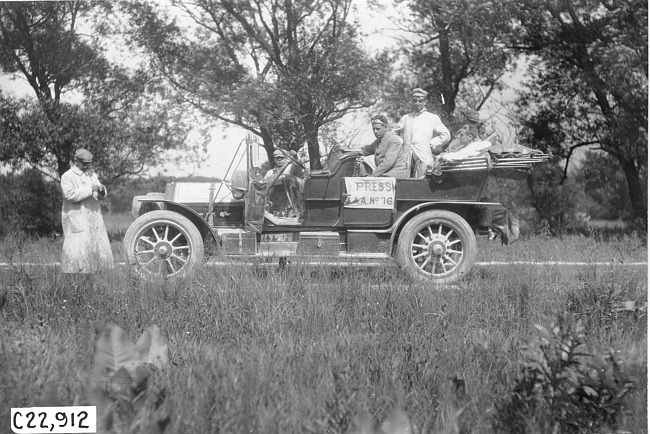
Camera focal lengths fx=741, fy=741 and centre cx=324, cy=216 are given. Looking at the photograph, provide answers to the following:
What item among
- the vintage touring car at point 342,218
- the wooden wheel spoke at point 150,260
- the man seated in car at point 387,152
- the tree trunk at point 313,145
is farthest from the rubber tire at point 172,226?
the man seated in car at point 387,152

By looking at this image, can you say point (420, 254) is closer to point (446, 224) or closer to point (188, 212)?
point (446, 224)

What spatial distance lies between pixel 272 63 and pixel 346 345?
11.3 ft

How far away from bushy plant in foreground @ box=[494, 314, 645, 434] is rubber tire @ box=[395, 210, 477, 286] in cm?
285

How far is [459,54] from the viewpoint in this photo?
315 inches

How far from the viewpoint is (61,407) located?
3.25m

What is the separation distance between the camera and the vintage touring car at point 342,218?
20.4ft

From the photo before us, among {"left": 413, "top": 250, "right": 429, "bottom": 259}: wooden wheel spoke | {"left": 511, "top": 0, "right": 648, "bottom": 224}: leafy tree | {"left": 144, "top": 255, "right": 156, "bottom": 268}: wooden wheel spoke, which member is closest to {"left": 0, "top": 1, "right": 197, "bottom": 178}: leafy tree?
{"left": 144, "top": 255, "right": 156, "bottom": 268}: wooden wheel spoke

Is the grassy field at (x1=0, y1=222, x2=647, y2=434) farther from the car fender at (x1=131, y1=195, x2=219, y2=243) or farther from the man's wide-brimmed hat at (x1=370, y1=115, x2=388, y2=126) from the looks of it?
the man's wide-brimmed hat at (x1=370, y1=115, x2=388, y2=126)

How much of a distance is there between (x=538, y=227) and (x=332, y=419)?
26.1 ft

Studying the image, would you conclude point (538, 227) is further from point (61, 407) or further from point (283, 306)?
point (61, 407)

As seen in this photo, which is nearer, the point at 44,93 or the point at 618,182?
the point at 44,93

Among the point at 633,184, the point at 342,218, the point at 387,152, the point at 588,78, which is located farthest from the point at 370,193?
the point at 633,184

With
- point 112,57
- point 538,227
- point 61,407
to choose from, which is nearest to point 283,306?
point 61,407

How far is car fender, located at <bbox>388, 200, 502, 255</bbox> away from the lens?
20.8 ft
